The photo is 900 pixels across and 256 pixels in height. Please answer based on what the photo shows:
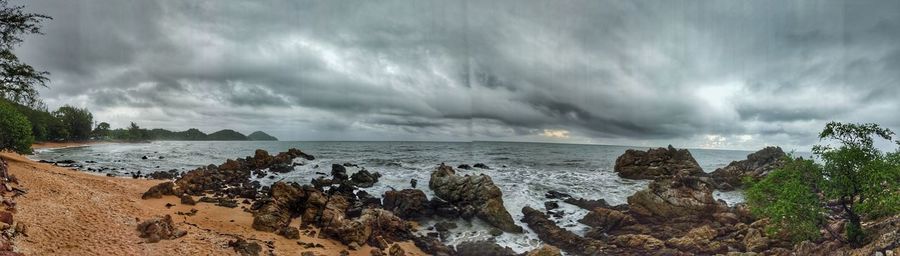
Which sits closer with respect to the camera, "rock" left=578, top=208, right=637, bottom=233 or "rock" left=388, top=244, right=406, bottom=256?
"rock" left=388, top=244, right=406, bottom=256

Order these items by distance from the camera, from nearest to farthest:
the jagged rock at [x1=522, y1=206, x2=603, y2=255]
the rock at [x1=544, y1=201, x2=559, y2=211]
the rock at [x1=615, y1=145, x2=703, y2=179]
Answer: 1. the jagged rock at [x1=522, y1=206, x2=603, y2=255]
2. the rock at [x1=544, y1=201, x2=559, y2=211]
3. the rock at [x1=615, y1=145, x2=703, y2=179]

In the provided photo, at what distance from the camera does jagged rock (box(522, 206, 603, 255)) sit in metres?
25.2

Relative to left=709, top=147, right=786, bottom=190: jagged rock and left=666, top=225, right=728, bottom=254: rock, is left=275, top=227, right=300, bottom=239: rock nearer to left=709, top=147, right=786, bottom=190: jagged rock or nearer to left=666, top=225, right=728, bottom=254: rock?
left=666, top=225, right=728, bottom=254: rock

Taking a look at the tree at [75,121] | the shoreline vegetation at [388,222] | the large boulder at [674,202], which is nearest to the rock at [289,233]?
the shoreline vegetation at [388,222]

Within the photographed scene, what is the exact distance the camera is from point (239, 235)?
73.9ft

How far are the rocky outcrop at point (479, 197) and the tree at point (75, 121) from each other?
535ft

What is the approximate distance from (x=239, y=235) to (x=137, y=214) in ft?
22.9

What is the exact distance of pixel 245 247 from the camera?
66.1 ft

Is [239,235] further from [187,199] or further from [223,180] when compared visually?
[223,180]

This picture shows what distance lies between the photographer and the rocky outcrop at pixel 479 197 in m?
30.4

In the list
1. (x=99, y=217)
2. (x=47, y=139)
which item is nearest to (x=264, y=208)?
(x=99, y=217)

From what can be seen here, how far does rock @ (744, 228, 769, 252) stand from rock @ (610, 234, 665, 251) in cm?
473

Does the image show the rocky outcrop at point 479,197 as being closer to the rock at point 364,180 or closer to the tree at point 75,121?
the rock at point 364,180

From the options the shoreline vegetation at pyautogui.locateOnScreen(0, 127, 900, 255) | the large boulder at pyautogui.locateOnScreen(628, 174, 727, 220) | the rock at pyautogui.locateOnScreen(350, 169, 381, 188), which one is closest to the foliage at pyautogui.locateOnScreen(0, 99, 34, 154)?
the shoreline vegetation at pyautogui.locateOnScreen(0, 127, 900, 255)
